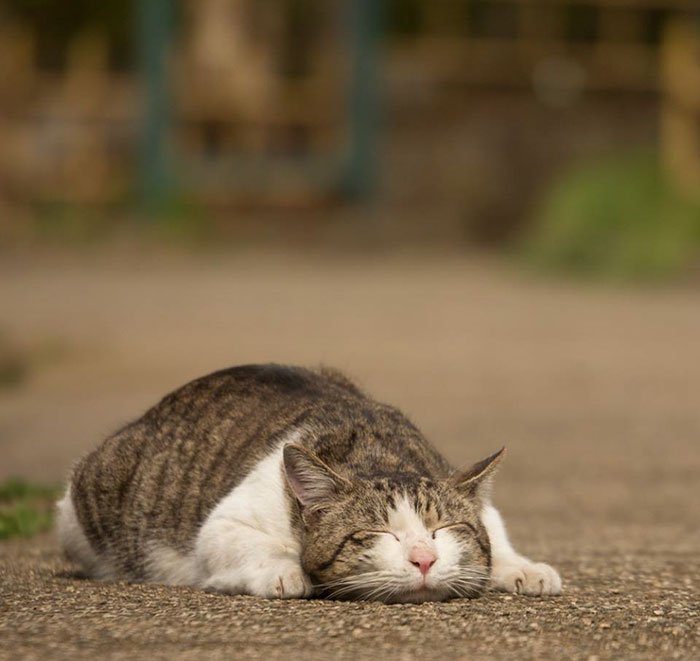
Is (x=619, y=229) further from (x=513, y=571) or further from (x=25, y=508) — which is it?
(x=513, y=571)

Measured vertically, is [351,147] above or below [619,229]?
above

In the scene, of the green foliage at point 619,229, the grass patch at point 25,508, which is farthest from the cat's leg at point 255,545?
the green foliage at point 619,229

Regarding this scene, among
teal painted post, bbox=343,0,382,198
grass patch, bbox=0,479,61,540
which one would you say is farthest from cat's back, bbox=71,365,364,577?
teal painted post, bbox=343,0,382,198

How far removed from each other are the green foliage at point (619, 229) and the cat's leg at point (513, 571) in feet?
33.6

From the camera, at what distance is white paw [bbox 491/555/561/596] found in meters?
4.04

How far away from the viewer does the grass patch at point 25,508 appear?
5.40m

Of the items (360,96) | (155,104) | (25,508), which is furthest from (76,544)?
(360,96)

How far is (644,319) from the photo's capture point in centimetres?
1187

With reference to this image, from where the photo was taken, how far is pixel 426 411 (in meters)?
8.23

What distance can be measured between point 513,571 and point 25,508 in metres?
2.23

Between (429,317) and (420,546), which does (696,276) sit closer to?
(429,317)

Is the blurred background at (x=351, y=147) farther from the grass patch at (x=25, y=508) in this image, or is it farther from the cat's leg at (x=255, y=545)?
the cat's leg at (x=255, y=545)

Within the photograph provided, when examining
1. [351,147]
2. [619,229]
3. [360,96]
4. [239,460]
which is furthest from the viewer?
[351,147]

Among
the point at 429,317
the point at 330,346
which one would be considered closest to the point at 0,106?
the point at 429,317
